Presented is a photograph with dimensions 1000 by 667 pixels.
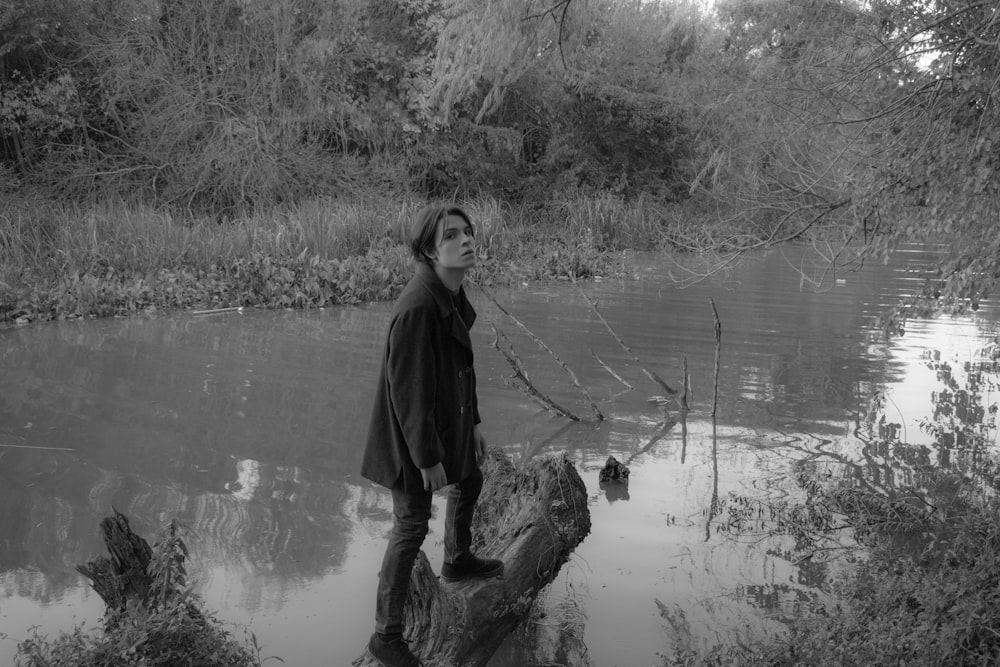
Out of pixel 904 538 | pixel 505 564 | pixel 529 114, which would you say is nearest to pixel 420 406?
pixel 505 564

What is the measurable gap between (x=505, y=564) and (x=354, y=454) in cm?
280

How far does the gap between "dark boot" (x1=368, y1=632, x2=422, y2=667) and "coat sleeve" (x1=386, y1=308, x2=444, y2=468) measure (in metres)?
0.70

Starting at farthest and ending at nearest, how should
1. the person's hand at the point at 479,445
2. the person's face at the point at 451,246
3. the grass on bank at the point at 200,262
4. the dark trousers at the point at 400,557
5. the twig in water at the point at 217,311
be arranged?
the twig in water at the point at 217,311, the grass on bank at the point at 200,262, the person's hand at the point at 479,445, the person's face at the point at 451,246, the dark trousers at the point at 400,557

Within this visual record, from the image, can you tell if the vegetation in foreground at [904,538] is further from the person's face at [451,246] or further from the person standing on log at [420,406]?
the person's face at [451,246]

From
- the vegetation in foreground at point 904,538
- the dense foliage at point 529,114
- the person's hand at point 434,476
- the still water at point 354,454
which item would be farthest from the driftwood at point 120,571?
the dense foliage at point 529,114

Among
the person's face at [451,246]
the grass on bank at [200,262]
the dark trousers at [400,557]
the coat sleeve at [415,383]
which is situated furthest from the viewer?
the grass on bank at [200,262]

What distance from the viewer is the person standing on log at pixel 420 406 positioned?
12.0 feet

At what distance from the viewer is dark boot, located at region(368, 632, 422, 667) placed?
373 cm

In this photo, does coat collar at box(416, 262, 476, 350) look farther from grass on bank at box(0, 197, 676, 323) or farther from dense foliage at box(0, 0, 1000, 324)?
grass on bank at box(0, 197, 676, 323)

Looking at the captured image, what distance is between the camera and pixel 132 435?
24.3 feet

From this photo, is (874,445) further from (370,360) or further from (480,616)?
(370,360)

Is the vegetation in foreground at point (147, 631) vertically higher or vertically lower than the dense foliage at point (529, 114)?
lower

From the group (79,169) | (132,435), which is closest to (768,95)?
(132,435)

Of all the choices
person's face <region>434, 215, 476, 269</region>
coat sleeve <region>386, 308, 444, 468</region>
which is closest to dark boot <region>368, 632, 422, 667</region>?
coat sleeve <region>386, 308, 444, 468</region>
